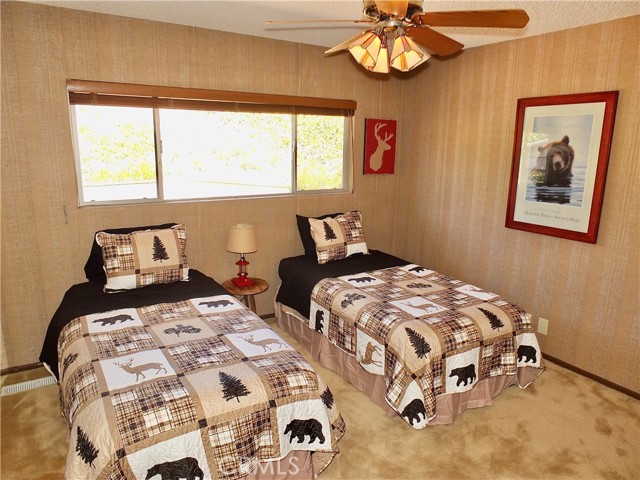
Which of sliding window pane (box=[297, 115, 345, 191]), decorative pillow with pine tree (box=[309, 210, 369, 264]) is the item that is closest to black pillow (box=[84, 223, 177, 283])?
decorative pillow with pine tree (box=[309, 210, 369, 264])

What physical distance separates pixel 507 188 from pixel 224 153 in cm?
239

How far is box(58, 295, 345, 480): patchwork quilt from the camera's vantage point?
1678 mm

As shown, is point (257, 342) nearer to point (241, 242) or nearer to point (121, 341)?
point (121, 341)

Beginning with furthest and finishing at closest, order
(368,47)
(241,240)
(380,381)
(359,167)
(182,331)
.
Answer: (359,167) < (241,240) < (380,381) < (182,331) < (368,47)

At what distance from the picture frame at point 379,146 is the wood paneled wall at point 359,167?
72 mm

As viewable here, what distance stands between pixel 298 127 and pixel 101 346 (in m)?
2.50

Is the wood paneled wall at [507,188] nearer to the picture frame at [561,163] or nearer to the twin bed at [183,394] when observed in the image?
the picture frame at [561,163]

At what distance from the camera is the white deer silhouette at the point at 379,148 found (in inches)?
169

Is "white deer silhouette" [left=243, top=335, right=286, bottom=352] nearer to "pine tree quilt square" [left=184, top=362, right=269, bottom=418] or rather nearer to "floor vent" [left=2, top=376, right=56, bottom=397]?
"pine tree quilt square" [left=184, top=362, right=269, bottom=418]

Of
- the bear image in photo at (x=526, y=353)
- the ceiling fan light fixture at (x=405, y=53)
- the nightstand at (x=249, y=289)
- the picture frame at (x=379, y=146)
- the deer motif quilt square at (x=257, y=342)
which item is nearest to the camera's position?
the ceiling fan light fixture at (x=405, y=53)

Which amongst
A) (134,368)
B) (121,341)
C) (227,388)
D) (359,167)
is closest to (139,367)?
(134,368)

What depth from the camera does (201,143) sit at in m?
3.56

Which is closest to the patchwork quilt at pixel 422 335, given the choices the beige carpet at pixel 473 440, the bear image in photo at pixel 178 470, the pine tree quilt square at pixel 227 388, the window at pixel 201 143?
the beige carpet at pixel 473 440

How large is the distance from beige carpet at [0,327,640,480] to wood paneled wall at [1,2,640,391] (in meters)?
0.49
